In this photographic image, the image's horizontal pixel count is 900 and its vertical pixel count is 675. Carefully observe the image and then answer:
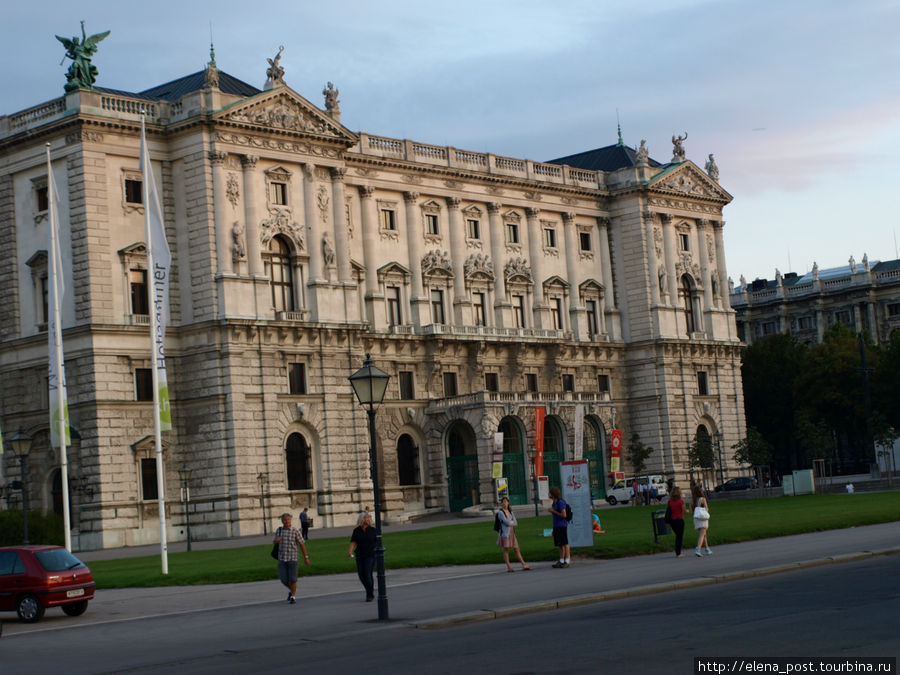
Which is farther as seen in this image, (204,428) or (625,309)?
(625,309)

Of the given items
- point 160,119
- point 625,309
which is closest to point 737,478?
point 625,309

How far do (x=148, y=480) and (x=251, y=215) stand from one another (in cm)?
1546

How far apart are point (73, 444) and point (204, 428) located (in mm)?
6912

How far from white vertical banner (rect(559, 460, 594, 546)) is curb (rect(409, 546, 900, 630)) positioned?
9.80m

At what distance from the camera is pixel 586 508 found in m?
43.7

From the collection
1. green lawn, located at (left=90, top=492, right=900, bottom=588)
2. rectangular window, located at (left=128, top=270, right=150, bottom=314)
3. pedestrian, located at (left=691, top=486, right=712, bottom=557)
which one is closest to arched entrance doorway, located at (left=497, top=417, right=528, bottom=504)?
green lawn, located at (left=90, top=492, right=900, bottom=588)

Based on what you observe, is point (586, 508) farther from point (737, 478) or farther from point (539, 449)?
point (737, 478)

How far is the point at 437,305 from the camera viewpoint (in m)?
90.9

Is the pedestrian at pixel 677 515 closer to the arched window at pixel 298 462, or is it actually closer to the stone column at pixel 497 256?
the arched window at pixel 298 462

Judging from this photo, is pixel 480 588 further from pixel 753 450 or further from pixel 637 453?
pixel 753 450

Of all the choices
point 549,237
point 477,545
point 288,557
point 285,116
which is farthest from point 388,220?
point 288,557

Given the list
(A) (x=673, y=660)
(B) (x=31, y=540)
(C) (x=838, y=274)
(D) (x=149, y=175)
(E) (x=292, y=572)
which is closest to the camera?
(A) (x=673, y=660)

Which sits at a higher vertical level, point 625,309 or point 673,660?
point 625,309

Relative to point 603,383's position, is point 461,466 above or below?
below
